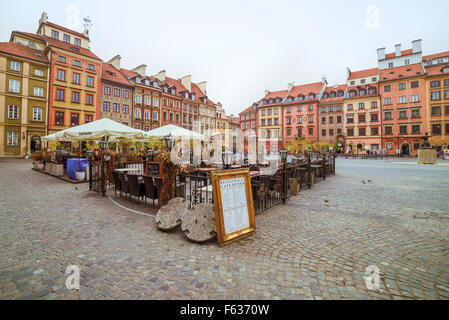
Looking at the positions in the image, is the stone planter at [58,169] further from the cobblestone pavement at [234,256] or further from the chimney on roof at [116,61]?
the chimney on roof at [116,61]

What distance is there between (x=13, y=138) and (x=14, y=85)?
6799 mm

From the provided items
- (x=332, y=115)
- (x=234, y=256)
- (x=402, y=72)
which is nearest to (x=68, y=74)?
(x=234, y=256)

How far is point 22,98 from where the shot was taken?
26688 mm

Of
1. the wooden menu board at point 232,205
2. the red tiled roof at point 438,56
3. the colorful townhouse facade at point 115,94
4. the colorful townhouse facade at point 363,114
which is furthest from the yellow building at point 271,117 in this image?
the wooden menu board at point 232,205

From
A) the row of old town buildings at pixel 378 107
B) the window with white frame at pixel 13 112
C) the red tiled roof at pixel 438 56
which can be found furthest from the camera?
the red tiled roof at pixel 438 56

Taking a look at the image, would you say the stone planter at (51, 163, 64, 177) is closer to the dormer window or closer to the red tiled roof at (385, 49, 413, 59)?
the dormer window

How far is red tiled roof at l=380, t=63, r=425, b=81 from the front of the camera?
39731 millimetres

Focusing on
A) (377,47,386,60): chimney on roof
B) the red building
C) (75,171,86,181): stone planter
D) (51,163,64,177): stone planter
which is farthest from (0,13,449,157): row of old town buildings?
(75,171,86,181): stone planter

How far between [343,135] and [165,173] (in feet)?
164

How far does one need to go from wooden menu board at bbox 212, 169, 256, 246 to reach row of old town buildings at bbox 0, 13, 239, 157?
21226 millimetres

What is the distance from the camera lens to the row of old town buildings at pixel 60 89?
86.1 feet
